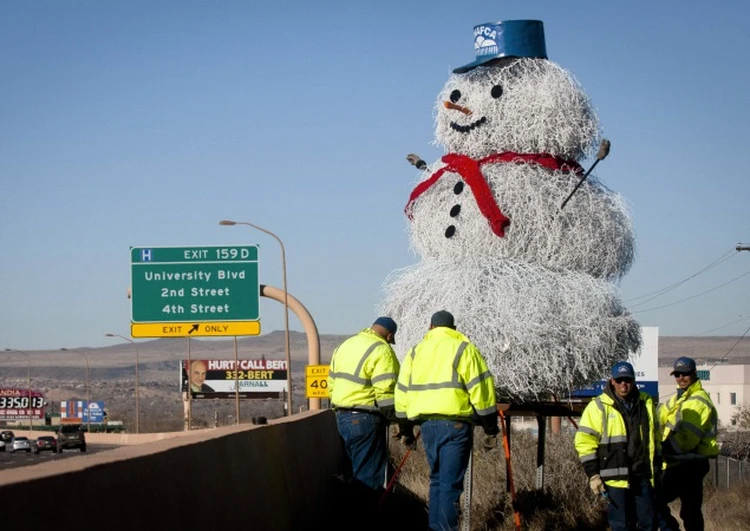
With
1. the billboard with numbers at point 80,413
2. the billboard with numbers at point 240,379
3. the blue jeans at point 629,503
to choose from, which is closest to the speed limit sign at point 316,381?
the blue jeans at point 629,503

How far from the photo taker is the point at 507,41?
1218cm

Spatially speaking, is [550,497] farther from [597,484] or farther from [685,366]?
[597,484]

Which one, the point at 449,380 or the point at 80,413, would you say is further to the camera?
the point at 80,413

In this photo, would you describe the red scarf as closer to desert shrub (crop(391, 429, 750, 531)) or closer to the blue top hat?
the blue top hat

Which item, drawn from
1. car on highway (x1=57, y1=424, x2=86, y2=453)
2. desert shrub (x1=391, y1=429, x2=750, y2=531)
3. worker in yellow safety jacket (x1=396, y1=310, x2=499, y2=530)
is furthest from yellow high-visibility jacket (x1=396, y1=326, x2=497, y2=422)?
car on highway (x1=57, y1=424, x2=86, y2=453)

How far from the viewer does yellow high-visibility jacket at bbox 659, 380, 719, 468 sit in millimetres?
10164

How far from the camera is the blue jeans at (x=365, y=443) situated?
11.4m

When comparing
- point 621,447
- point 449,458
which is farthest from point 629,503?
point 449,458

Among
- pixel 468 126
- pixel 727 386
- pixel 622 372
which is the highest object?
pixel 468 126

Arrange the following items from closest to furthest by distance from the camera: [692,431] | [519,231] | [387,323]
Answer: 1. [692,431]
2. [387,323]
3. [519,231]

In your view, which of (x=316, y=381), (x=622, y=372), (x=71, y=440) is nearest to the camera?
(x=622, y=372)

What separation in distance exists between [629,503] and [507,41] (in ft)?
16.5

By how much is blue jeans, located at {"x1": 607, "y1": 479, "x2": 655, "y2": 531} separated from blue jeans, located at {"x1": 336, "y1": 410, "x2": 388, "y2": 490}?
3071mm

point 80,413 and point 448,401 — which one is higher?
point 448,401
